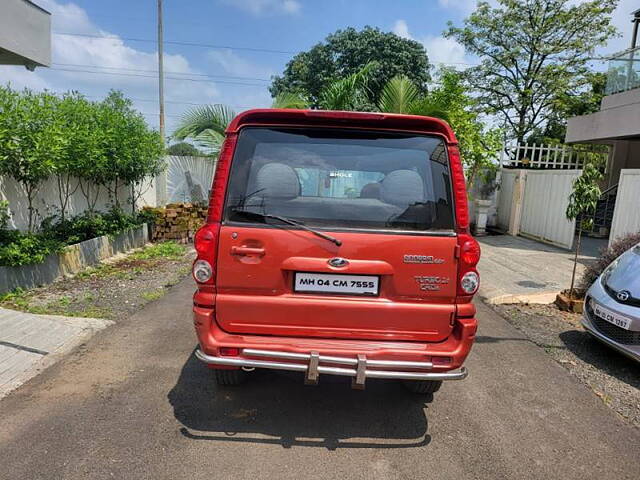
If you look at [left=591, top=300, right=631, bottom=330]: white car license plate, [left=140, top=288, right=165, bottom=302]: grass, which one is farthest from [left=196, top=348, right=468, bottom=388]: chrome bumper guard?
[left=140, top=288, right=165, bottom=302]: grass

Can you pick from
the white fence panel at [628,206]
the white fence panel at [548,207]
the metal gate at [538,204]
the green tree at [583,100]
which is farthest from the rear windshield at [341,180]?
the green tree at [583,100]

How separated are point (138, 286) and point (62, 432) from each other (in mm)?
3833

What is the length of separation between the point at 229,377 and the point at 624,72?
12.9 m

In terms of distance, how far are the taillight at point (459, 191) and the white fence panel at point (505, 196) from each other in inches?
424

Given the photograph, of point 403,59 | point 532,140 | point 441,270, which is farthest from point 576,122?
point 441,270

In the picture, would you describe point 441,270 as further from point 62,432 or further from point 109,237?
point 109,237

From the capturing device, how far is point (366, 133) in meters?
2.83

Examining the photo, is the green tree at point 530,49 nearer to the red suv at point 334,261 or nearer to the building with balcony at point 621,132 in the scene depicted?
the building with balcony at point 621,132

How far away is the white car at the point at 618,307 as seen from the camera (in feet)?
13.1

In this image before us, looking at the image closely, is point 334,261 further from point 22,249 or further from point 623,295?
point 22,249

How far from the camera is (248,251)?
2.68m

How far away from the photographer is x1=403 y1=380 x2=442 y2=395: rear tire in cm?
330

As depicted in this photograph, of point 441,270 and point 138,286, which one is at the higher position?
point 441,270

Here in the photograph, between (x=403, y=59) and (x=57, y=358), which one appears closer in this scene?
(x=57, y=358)
